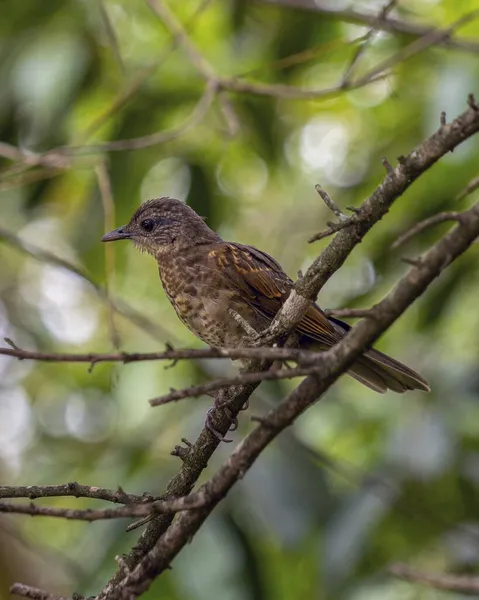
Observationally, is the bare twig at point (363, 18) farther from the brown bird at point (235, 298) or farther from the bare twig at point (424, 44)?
the brown bird at point (235, 298)

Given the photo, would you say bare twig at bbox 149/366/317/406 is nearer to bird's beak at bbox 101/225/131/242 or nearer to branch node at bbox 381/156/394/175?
branch node at bbox 381/156/394/175

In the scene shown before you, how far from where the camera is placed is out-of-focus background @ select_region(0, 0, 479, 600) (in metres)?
4.28

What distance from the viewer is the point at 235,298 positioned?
396cm

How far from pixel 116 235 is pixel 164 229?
0.81ft

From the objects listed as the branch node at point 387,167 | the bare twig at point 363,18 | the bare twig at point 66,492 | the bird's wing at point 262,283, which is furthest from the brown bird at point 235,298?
the branch node at point 387,167

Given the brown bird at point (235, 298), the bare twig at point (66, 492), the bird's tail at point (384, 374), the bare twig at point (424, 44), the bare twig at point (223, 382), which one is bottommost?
the bare twig at point (223, 382)

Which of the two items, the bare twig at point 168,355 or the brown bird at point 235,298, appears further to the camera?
the brown bird at point 235,298

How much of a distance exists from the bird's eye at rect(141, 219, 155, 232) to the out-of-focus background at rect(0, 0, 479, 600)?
269mm

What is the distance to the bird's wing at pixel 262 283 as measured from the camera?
150 inches

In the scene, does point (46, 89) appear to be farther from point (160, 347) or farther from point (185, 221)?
point (160, 347)

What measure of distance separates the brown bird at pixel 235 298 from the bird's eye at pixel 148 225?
0.16 m

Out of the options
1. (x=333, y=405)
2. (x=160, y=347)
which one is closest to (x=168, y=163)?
(x=160, y=347)

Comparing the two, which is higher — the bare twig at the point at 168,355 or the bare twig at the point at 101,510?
the bare twig at the point at 168,355

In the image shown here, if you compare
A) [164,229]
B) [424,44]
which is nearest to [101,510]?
[164,229]
